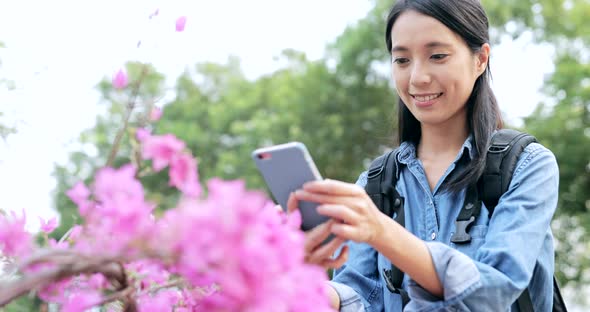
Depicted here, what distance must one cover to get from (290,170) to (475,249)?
2.71 feet

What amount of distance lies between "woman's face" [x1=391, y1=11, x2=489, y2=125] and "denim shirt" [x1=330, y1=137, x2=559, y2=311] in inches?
6.3

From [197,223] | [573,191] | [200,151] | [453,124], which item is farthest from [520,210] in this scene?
[200,151]

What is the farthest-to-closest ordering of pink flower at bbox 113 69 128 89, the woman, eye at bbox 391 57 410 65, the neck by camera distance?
the neck < eye at bbox 391 57 410 65 < pink flower at bbox 113 69 128 89 < the woman

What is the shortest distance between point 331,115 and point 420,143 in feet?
46.1

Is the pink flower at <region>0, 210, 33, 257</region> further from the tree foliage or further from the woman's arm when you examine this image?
the tree foliage

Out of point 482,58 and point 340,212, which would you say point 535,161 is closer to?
point 482,58

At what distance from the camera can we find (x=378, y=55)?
625 inches

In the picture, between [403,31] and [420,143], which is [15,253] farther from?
[420,143]

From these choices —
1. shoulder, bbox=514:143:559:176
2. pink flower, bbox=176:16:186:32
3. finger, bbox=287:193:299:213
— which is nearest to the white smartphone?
finger, bbox=287:193:299:213

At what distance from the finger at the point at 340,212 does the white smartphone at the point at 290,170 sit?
0.21 ft

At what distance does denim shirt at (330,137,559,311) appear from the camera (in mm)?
1563

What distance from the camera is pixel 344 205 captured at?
1.28 m

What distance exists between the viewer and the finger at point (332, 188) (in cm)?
125

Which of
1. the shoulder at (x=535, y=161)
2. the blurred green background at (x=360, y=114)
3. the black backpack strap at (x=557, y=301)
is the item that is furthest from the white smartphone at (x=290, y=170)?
the blurred green background at (x=360, y=114)
